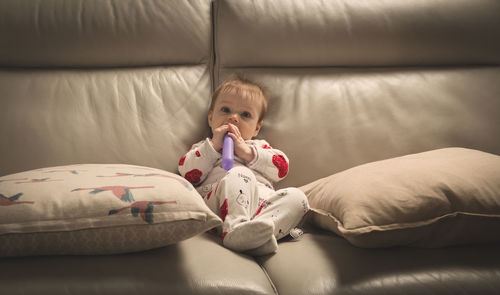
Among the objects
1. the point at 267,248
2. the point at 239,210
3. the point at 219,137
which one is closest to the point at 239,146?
the point at 219,137

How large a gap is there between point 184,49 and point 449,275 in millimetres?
1076

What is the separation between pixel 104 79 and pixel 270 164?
66 centimetres

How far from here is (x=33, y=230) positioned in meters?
0.68

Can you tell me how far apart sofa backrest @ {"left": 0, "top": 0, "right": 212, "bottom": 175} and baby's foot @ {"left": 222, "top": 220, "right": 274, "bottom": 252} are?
48 cm

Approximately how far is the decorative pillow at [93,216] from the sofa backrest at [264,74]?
52cm

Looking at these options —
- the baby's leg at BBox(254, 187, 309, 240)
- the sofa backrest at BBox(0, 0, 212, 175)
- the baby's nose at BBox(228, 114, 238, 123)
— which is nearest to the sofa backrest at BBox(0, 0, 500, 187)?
the sofa backrest at BBox(0, 0, 212, 175)

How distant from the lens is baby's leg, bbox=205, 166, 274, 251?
84cm

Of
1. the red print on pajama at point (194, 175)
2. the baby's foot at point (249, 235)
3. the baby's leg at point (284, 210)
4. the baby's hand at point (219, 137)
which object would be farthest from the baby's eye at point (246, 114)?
the baby's foot at point (249, 235)

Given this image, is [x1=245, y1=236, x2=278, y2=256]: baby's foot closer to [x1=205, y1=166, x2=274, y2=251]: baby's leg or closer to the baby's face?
[x1=205, y1=166, x2=274, y2=251]: baby's leg

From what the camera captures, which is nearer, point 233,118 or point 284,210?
point 284,210

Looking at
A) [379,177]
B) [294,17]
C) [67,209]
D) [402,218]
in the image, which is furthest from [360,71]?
[67,209]

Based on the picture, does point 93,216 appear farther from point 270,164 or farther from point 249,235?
point 270,164

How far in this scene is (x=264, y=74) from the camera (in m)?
1.43

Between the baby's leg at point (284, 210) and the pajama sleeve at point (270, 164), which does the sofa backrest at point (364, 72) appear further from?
the baby's leg at point (284, 210)
